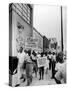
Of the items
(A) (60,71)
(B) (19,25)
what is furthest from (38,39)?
(A) (60,71)

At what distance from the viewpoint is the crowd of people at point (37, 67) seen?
77.7 inches

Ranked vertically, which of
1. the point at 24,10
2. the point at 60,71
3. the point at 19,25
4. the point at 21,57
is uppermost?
the point at 24,10

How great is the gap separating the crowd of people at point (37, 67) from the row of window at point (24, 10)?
0.33 m

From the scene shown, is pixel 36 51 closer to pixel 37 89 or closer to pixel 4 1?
pixel 37 89

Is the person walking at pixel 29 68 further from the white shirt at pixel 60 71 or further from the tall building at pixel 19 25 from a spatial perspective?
the white shirt at pixel 60 71

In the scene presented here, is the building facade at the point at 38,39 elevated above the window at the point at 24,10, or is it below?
below

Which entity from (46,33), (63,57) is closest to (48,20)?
(46,33)

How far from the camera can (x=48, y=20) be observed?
2.04 meters

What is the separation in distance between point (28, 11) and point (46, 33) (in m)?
0.30

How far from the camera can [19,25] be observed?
1.96 metres

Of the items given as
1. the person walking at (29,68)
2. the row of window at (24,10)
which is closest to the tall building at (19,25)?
the row of window at (24,10)

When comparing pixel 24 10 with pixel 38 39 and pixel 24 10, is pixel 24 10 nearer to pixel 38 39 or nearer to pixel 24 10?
pixel 24 10

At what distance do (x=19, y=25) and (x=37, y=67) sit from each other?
0.48 metres

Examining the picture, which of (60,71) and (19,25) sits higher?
(19,25)
